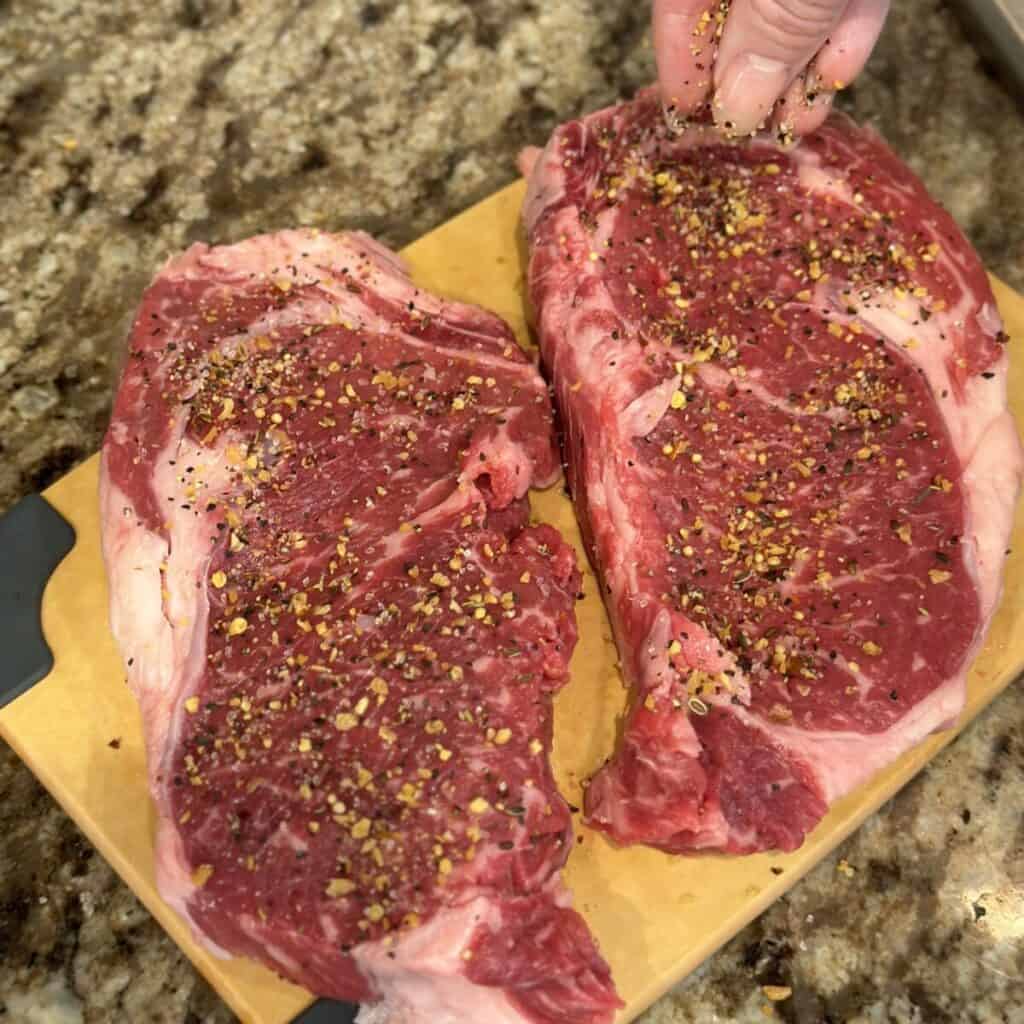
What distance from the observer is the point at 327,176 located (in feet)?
12.5

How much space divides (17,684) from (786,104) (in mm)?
2665

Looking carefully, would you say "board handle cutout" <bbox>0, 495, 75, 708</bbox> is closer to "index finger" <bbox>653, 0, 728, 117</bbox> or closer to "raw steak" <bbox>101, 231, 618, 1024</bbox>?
"raw steak" <bbox>101, 231, 618, 1024</bbox>

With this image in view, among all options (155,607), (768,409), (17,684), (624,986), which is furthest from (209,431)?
(624,986)

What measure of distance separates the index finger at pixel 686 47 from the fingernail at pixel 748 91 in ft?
0.32

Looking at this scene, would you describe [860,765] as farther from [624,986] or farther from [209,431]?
[209,431]

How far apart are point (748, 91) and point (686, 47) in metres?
0.23

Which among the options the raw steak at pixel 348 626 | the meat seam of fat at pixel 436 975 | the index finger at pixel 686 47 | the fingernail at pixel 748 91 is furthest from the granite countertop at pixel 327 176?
the fingernail at pixel 748 91

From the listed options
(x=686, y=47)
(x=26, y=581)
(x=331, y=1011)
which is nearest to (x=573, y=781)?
(x=331, y=1011)

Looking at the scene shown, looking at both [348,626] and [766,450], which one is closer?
[348,626]

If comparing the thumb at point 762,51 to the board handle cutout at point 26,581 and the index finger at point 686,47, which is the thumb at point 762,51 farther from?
the board handle cutout at point 26,581

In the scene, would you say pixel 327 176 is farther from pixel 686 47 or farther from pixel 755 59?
pixel 755 59

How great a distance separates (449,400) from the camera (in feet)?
9.38

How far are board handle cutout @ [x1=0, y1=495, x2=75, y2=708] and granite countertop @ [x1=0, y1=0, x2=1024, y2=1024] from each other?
0.31 metres

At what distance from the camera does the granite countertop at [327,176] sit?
278 centimetres
